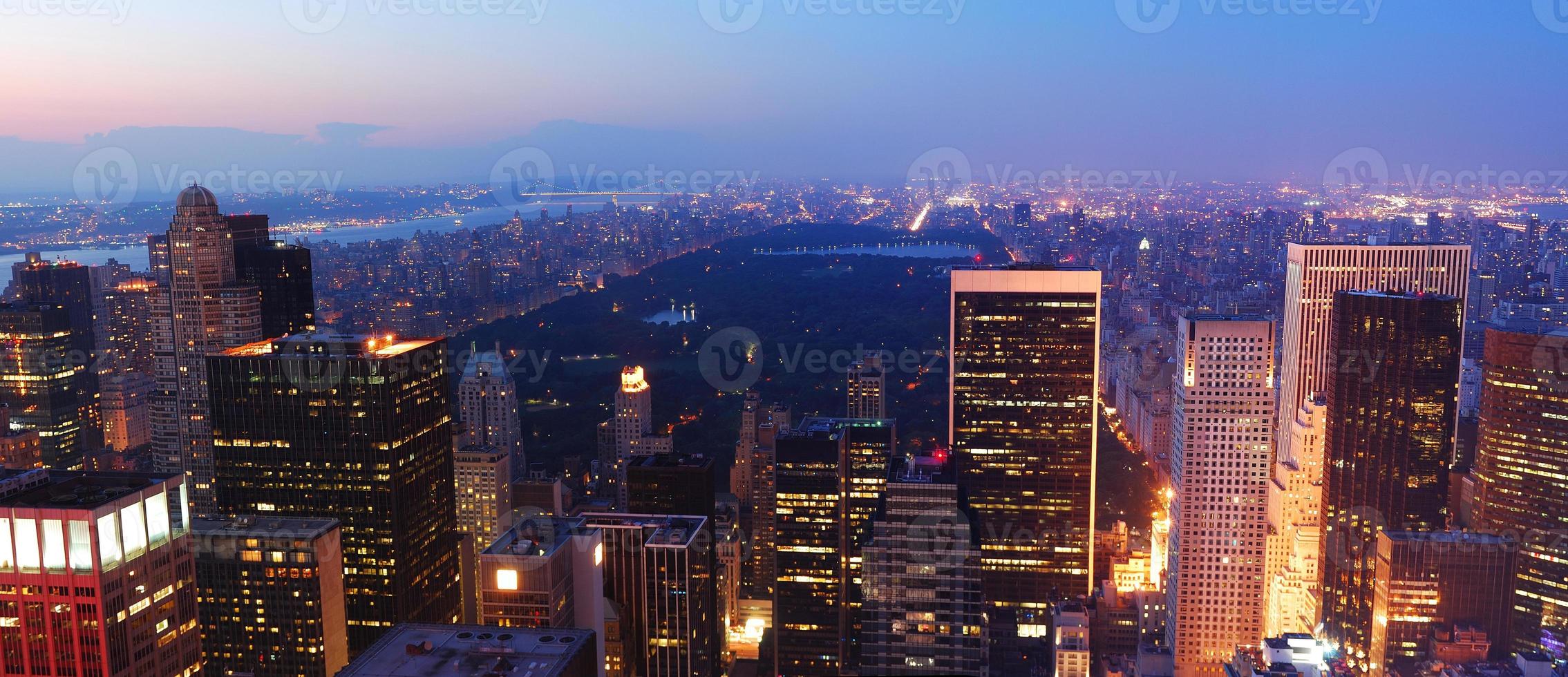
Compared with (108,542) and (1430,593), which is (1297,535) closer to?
(1430,593)

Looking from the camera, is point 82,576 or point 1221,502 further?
point 1221,502

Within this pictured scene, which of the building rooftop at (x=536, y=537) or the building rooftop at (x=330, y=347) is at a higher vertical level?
the building rooftop at (x=330, y=347)

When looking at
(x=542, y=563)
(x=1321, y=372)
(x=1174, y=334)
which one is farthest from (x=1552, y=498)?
(x=542, y=563)

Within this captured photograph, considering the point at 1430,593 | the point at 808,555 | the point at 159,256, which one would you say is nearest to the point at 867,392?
the point at 808,555

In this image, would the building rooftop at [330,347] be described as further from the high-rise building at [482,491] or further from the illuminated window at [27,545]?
the high-rise building at [482,491]

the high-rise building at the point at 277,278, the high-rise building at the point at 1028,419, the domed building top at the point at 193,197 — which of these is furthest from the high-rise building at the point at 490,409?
the high-rise building at the point at 1028,419

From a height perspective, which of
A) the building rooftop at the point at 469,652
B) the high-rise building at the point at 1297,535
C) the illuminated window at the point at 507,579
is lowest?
the high-rise building at the point at 1297,535
